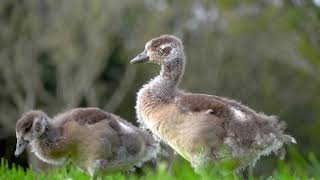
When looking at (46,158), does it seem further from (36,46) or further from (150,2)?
(150,2)

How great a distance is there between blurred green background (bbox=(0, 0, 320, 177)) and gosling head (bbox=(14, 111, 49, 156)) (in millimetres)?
20448

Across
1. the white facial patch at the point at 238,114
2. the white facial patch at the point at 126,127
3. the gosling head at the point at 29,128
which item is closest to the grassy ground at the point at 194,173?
the gosling head at the point at 29,128

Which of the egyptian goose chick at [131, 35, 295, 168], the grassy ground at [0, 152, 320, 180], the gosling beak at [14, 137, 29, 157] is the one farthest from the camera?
the gosling beak at [14, 137, 29, 157]

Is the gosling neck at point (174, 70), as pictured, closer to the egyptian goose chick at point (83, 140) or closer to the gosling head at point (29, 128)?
the egyptian goose chick at point (83, 140)

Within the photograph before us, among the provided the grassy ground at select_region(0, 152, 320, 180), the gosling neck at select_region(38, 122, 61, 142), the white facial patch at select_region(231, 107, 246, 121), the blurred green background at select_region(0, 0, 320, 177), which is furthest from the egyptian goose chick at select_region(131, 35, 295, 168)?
the blurred green background at select_region(0, 0, 320, 177)

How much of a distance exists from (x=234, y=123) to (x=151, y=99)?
1.09 m

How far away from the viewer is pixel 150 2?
117ft

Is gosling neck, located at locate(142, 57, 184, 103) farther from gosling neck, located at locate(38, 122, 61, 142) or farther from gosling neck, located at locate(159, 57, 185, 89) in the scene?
gosling neck, located at locate(38, 122, 61, 142)

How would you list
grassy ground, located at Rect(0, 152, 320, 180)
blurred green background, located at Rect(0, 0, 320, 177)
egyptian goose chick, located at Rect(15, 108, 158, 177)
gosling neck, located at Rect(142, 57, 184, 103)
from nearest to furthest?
grassy ground, located at Rect(0, 152, 320, 180), gosling neck, located at Rect(142, 57, 184, 103), egyptian goose chick, located at Rect(15, 108, 158, 177), blurred green background, located at Rect(0, 0, 320, 177)

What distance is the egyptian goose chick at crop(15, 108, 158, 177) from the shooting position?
8742mm

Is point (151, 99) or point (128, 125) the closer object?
point (151, 99)

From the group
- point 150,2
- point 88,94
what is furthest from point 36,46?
point 150,2

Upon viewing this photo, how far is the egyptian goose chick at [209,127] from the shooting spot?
7.75 m

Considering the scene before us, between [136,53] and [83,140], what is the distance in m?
25.9
